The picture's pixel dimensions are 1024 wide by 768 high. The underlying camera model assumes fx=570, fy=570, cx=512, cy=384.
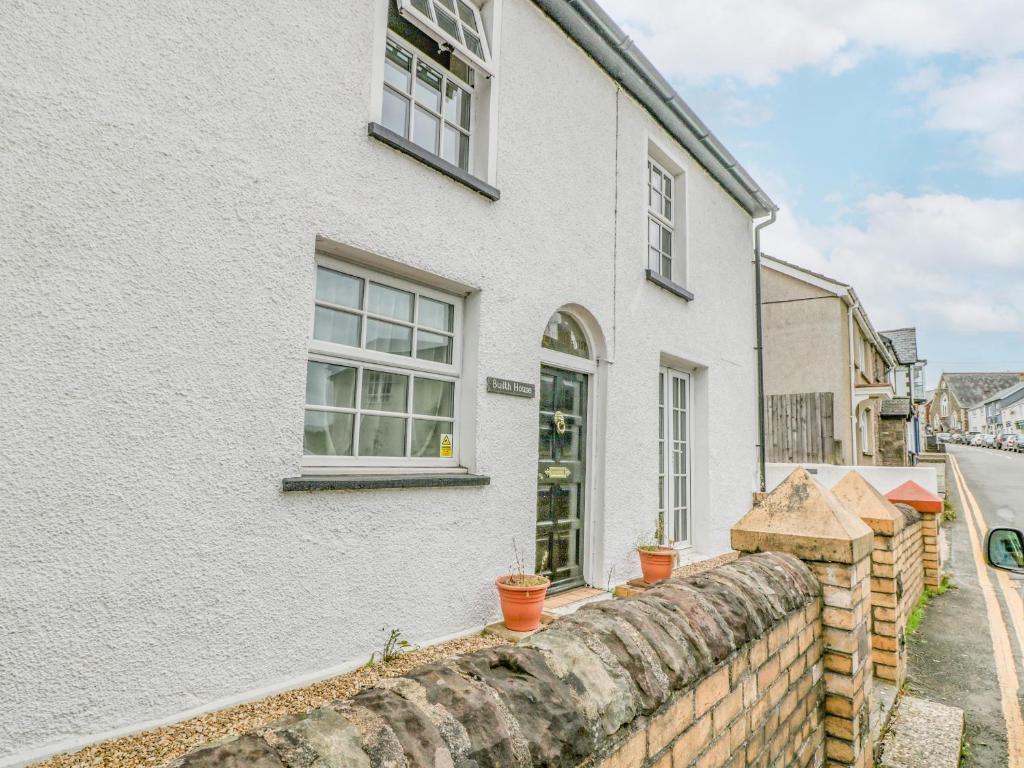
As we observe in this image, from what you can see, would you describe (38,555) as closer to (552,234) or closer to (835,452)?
(552,234)

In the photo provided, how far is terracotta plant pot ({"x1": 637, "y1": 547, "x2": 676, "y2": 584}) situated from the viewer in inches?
229

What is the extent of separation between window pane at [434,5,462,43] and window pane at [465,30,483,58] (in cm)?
12

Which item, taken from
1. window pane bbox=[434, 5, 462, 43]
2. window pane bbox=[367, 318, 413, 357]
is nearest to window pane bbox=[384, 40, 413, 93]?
window pane bbox=[434, 5, 462, 43]

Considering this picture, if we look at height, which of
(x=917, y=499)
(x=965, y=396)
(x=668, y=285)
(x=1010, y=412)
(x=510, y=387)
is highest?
(x=965, y=396)

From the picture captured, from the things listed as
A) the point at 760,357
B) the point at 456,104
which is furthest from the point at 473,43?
the point at 760,357

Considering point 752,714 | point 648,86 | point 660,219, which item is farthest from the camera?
point 660,219

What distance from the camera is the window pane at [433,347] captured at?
4286mm

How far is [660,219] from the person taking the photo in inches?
286

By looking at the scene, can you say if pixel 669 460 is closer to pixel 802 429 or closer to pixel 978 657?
pixel 978 657

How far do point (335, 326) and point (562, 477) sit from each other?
2601mm

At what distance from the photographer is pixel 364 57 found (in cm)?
384

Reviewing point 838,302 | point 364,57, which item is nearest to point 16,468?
point 364,57

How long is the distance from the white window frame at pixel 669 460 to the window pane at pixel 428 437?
3.44 m

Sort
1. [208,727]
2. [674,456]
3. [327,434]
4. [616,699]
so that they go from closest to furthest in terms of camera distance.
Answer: [616,699] → [208,727] → [327,434] → [674,456]
